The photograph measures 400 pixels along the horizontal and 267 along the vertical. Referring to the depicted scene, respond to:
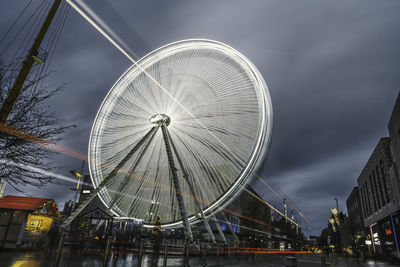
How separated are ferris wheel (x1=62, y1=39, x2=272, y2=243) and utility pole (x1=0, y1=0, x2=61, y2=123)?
790 centimetres

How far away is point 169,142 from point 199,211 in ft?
16.8

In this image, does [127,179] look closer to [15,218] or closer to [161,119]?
[161,119]

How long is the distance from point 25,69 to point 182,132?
394 inches

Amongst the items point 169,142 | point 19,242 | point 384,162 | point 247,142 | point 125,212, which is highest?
point 384,162

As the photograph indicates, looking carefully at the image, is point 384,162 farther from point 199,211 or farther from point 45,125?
point 45,125

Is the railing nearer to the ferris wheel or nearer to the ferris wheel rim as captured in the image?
the ferris wheel

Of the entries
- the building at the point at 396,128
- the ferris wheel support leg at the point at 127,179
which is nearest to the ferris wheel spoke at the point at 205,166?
the ferris wheel support leg at the point at 127,179

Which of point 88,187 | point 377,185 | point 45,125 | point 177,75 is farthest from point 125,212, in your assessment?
point 88,187

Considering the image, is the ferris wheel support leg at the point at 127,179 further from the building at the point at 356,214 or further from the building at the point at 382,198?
the building at the point at 356,214

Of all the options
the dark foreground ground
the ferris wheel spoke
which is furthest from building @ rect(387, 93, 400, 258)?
the ferris wheel spoke

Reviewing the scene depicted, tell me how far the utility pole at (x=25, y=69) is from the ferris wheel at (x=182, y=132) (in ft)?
25.9

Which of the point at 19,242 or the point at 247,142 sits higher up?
the point at 247,142

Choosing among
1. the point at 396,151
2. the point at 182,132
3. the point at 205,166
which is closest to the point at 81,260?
the point at 205,166

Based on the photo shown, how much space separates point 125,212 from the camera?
19719 millimetres
